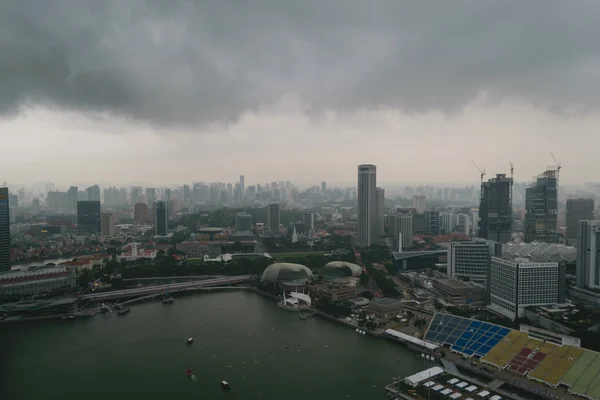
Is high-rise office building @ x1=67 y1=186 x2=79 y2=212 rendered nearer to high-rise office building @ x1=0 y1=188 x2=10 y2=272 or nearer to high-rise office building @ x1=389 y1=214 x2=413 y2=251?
high-rise office building @ x1=0 y1=188 x2=10 y2=272

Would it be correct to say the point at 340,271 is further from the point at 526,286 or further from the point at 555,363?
the point at 555,363

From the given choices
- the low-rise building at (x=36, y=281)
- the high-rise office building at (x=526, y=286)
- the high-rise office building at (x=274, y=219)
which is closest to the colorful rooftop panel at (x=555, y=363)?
the high-rise office building at (x=526, y=286)

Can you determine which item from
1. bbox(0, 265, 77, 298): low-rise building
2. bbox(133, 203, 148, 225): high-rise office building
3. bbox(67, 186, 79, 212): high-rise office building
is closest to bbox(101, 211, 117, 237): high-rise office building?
bbox(133, 203, 148, 225): high-rise office building

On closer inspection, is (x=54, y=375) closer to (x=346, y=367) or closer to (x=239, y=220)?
(x=346, y=367)

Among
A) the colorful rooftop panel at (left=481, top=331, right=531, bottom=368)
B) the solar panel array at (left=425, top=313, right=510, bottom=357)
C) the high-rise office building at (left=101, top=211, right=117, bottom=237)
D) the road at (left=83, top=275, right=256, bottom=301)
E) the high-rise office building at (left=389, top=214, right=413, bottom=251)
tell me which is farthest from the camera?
the high-rise office building at (left=101, top=211, right=117, bottom=237)

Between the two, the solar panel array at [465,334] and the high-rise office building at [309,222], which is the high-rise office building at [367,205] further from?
the solar panel array at [465,334]

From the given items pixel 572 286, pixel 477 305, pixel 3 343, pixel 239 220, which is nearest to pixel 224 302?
pixel 3 343

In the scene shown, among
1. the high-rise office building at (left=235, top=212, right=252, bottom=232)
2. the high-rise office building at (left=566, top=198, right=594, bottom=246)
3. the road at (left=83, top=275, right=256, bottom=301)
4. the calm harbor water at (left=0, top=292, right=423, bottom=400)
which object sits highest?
the high-rise office building at (left=566, top=198, right=594, bottom=246)
